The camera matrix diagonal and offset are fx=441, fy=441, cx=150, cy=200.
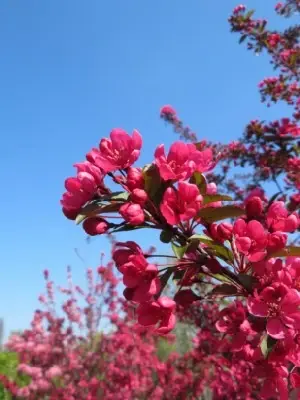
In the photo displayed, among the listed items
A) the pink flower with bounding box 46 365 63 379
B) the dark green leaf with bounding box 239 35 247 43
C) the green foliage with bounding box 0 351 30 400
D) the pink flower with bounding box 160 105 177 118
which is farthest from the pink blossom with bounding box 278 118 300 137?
the green foliage with bounding box 0 351 30 400

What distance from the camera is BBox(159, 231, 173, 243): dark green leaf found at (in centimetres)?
117

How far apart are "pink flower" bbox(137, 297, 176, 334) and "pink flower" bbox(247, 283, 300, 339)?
0.22 m

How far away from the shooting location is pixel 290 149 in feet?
15.8

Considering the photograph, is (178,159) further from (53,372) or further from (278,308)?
(53,372)

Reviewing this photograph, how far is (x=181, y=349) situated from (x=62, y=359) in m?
5.67

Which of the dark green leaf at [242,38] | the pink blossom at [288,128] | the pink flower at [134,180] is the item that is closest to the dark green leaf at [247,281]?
the pink flower at [134,180]

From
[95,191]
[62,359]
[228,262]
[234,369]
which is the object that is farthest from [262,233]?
[62,359]

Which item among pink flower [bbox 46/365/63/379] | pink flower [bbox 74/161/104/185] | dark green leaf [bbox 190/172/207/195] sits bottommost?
dark green leaf [bbox 190/172/207/195]

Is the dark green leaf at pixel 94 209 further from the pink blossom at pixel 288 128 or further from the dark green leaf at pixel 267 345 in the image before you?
the pink blossom at pixel 288 128

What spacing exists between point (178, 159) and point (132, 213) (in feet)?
0.79

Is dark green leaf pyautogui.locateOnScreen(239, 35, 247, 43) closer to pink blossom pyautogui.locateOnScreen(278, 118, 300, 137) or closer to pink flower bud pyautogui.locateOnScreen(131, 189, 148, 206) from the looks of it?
pink blossom pyautogui.locateOnScreen(278, 118, 300, 137)

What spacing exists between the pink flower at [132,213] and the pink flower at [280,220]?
1.32 ft

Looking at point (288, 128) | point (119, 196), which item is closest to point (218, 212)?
point (119, 196)

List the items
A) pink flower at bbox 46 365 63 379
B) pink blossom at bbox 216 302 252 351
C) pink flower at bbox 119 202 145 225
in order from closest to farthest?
pink flower at bbox 119 202 145 225
pink blossom at bbox 216 302 252 351
pink flower at bbox 46 365 63 379
